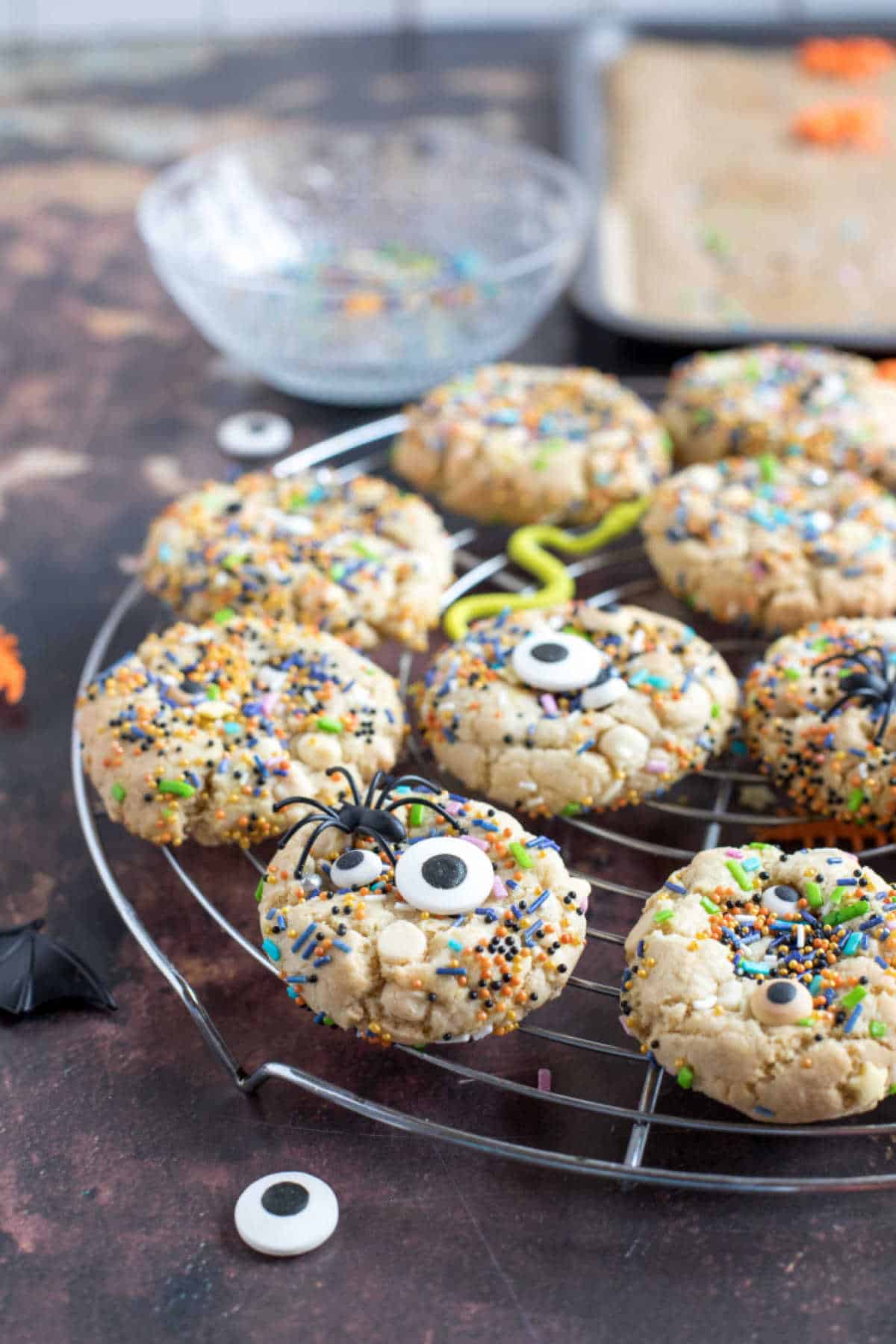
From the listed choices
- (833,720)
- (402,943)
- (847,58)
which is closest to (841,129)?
(847,58)

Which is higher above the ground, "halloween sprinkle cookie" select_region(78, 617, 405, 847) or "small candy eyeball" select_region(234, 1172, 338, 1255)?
"halloween sprinkle cookie" select_region(78, 617, 405, 847)

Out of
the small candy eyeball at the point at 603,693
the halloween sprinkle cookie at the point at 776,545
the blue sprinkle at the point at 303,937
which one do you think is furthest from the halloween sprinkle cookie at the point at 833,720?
the blue sprinkle at the point at 303,937

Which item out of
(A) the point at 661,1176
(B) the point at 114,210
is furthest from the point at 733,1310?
(B) the point at 114,210

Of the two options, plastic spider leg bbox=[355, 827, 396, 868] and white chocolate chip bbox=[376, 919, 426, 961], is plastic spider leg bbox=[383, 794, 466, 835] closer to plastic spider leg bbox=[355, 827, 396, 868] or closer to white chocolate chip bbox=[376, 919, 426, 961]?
plastic spider leg bbox=[355, 827, 396, 868]

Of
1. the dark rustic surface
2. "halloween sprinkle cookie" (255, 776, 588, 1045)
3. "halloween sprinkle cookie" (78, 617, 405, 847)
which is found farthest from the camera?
"halloween sprinkle cookie" (78, 617, 405, 847)

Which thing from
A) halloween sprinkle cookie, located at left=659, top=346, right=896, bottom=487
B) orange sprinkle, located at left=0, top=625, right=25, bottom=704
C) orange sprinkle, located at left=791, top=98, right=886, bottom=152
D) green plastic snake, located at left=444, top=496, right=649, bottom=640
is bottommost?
orange sprinkle, located at left=0, top=625, right=25, bottom=704

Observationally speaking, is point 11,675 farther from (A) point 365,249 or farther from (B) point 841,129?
(B) point 841,129

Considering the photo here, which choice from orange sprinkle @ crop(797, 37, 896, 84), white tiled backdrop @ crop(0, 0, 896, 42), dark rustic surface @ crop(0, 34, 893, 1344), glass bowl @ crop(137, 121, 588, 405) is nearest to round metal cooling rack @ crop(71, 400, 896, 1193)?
dark rustic surface @ crop(0, 34, 893, 1344)

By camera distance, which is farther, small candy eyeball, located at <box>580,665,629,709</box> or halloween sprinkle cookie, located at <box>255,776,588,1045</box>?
small candy eyeball, located at <box>580,665,629,709</box>
